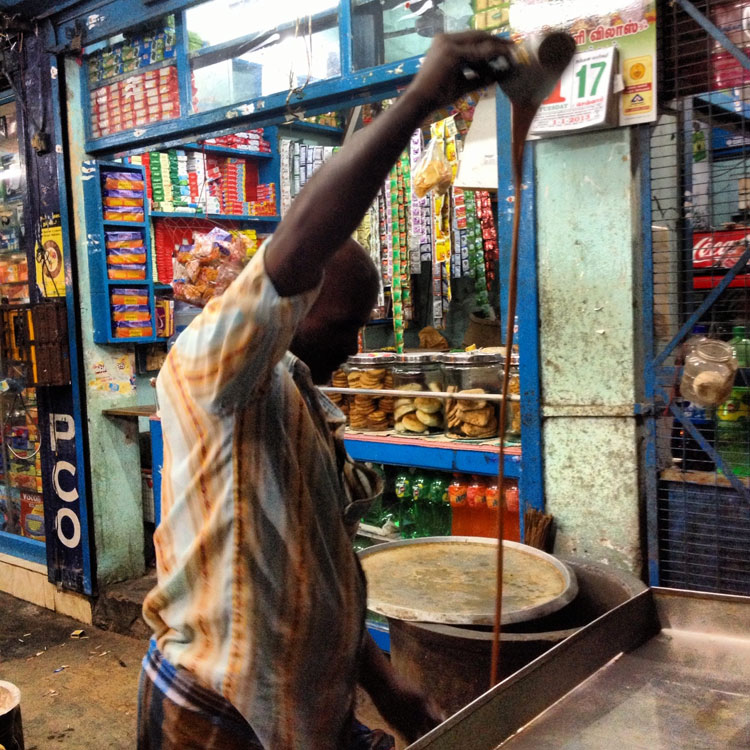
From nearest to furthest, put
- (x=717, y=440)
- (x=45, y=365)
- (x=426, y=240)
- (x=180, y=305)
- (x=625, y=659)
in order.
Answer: (x=625, y=659), (x=717, y=440), (x=45, y=365), (x=426, y=240), (x=180, y=305)

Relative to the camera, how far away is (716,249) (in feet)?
9.04

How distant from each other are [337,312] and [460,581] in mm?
1237

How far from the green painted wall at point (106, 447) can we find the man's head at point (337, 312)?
3584mm

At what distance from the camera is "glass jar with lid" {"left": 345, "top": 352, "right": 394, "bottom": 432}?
3.84 metres

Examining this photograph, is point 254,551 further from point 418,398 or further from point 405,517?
point 405,517

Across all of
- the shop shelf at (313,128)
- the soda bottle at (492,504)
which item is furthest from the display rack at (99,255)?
the soda bottle at (492,504)

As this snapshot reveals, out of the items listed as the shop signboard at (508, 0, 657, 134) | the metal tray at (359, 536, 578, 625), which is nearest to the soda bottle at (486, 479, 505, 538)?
the metal tray at (359, 536, 578, 625)

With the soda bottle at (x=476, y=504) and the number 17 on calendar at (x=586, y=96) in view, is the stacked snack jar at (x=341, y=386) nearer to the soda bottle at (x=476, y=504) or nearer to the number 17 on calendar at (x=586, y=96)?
the soda bottle at (x=476, y=504)

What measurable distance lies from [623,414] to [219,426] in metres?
1.77

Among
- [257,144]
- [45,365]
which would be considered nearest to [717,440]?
[45,365]

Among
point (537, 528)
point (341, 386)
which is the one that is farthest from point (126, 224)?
point (537, 528)

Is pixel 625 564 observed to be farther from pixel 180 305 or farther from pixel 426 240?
pixel 180 305

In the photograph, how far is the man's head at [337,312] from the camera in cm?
133

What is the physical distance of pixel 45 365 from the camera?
461 cm
